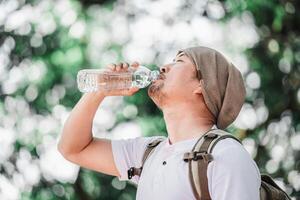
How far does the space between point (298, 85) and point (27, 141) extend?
1817mm

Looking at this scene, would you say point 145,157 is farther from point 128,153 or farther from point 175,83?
point 175,83

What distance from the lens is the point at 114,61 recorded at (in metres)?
6.00

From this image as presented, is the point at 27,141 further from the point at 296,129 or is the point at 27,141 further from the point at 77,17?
the point at 296,129

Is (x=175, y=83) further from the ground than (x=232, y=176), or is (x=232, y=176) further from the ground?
(x=175, y=83)

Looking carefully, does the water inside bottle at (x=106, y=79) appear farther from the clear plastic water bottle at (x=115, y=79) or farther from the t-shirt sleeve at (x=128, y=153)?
the t-shirt sleeve at (x=128, y=153)

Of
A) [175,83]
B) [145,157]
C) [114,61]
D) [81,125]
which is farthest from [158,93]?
[114,61]

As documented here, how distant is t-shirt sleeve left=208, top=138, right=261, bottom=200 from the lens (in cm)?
252

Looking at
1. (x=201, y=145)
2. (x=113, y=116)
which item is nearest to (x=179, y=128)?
(x=201, y=145)

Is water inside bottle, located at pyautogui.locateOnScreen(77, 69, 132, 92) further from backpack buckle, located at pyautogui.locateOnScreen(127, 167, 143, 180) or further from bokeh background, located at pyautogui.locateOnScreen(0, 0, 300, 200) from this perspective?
bokeh background, located at pyautogui.locateOnScreen(0, 0, 300, 200)

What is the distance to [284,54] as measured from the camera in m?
6.21

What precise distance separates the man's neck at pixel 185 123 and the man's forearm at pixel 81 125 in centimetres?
31

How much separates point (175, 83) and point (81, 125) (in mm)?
374

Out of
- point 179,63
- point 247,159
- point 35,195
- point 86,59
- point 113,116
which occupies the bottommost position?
point 35,195

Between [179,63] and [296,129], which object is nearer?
[179,63]
